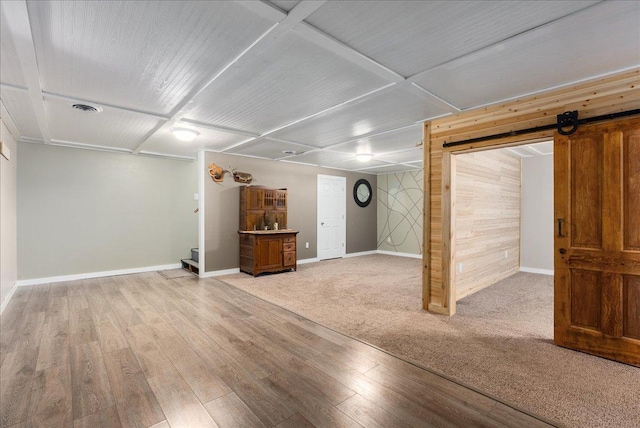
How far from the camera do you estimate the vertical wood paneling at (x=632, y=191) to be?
232cm

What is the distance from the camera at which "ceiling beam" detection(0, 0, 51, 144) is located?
5.22ft

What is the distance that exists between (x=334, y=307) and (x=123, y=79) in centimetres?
327

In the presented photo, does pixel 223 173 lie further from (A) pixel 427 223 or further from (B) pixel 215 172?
(A) pixel 427 223

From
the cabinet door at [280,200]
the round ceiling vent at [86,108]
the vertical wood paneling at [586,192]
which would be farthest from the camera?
the cabinet door at [280,200]

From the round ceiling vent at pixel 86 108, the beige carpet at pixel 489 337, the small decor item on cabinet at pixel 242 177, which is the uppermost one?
the round ceiling vent at pixel 86 108

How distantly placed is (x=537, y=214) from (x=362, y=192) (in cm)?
416

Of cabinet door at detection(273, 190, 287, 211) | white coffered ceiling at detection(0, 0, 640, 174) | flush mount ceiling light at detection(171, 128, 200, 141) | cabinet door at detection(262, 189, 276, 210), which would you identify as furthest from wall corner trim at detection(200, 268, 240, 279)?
white coffered ceiling at detection(0, 0, 640, 174)

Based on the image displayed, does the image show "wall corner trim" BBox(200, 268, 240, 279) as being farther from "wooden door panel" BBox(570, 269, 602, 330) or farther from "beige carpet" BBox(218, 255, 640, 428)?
"wooden door panel" BBox(570, 269, 602, 330)

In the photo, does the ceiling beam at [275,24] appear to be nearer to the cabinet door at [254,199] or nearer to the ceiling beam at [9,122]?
the ceiling beam at [9,122]

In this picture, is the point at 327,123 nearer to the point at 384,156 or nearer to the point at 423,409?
the point at 384,156

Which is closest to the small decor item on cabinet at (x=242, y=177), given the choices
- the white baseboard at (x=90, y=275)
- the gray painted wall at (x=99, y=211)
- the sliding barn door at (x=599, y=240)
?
the gray painted wall at (x=99, y=211)

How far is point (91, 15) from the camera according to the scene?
167 centimetres

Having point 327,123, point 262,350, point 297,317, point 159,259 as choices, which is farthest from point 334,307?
point 159,259

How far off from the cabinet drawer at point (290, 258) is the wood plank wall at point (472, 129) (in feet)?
9.72
